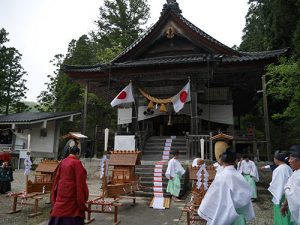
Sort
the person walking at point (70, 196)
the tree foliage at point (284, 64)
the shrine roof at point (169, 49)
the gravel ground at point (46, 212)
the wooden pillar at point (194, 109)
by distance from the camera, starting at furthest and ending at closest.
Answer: the shrine roof at point (169, 49), the wooden pillar at point (194, 109), the tree foliage at point (284, 64), the gravel ground at point (46, 212), the person walking at point (70, 196)

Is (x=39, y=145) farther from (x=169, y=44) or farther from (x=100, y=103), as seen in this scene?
(x=169, y=44)

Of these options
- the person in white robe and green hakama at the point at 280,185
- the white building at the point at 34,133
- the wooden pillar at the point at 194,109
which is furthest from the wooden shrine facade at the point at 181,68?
the person in white robe and green hakama at the point at 280,185

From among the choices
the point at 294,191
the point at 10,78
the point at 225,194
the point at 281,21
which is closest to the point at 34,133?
the point at 10,78

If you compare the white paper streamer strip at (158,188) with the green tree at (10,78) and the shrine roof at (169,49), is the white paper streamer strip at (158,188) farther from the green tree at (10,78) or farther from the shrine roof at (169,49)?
the green tree at (10,78)

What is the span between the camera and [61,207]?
4363 mm

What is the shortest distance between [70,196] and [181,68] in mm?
10216

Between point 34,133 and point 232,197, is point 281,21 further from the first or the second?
point 34,133

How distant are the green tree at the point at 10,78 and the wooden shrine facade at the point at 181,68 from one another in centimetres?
1426

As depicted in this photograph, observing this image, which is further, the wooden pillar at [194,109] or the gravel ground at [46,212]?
the wooden pillar at [194,109]

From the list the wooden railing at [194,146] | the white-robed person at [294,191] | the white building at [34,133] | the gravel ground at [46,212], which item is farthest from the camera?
the white building at [34,133]

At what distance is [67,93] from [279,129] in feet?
61.7

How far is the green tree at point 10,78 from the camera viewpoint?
2686 cm

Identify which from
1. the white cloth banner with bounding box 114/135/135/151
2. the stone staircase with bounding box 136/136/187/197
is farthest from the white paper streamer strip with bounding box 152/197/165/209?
the white cloth banner with bounding box 114/135/135/151

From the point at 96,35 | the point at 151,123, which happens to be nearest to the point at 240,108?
the point at 151,123
